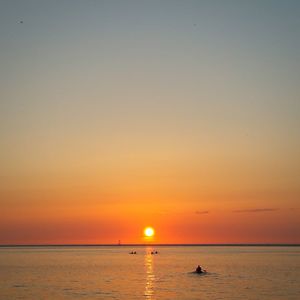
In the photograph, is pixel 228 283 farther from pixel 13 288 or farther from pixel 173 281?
pixel 13 288

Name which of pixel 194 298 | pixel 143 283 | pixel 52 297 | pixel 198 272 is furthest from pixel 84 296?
pixel 198 272

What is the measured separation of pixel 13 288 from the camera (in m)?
70.4

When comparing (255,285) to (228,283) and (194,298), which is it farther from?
(194,298)

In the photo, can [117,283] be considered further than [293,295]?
Yes

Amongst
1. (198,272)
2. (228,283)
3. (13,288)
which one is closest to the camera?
(13,288)

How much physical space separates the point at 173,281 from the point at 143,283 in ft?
18.3

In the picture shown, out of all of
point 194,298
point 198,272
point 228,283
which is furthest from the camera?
point 198,272

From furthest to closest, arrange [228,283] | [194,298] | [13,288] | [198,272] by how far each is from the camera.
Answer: [198,272]
[228,283]
[13,288]
[194,298]

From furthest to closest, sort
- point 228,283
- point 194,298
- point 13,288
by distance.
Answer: point 228,283, point 13,288, point 194,298

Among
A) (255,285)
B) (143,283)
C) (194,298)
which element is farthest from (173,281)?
(194,298)

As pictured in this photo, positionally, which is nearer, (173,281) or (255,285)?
(255,285)

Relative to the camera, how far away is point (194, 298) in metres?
59.7

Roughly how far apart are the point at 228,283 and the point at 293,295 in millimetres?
15766

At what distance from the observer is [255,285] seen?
74.4 m
